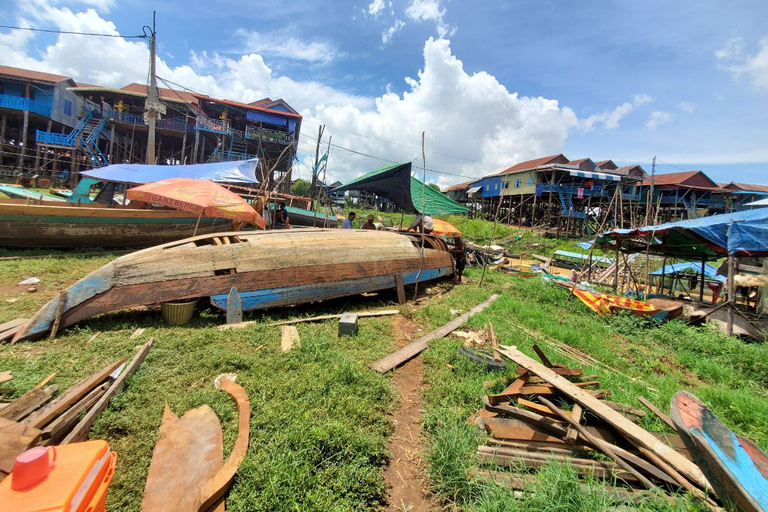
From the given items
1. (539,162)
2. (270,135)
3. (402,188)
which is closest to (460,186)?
(539,162)

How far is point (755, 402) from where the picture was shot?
3.90m

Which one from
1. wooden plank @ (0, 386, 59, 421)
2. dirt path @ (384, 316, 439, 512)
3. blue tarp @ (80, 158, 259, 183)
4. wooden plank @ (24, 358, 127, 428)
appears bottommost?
dirt path @ (384, 316, 439, 512)

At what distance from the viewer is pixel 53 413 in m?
2.72

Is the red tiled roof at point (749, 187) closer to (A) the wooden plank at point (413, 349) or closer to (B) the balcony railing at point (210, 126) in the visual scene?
(A) the wooden plank at point (413, 349)

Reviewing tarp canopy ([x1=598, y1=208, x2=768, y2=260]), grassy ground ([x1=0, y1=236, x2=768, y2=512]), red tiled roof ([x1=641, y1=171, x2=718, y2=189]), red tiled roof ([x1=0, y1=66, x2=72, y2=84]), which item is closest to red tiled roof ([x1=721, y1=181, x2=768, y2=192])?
red tiled roof ([x1=641, y1=171, x2=718, y2=189])

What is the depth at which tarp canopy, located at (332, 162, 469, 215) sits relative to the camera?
38.1 feet

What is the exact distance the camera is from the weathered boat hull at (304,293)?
557 cm

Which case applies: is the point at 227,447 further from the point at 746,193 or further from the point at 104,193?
the point at 746,193

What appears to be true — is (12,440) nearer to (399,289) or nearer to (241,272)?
(241,272)

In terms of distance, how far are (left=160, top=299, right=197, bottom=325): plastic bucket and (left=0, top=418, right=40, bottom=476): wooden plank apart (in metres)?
2.63

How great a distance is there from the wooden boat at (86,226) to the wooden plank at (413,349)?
951cm

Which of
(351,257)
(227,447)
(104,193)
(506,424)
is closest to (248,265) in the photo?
(351,257)

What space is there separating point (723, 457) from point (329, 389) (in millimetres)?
3394

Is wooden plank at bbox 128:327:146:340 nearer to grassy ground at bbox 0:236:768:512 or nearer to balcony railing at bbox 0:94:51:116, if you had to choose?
grassy ground at bbox 0:236:768:512
